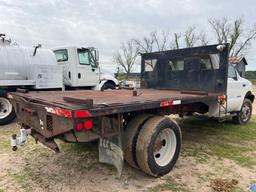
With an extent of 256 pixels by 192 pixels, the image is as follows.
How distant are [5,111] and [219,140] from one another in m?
5.83

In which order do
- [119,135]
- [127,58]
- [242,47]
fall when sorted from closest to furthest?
[119,135] → [242,47] → [127,58]

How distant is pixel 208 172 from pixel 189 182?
0.52 m

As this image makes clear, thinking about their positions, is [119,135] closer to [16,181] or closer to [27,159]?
[16,181]

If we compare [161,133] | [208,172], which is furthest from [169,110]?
[208,172]

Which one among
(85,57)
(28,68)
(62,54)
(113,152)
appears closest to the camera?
(113,152)

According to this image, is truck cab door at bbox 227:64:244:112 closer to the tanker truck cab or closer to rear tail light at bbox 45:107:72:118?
rear tail light at bbox 45:107:72:118

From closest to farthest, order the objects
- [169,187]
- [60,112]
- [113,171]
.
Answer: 1. [60,112]
2. [169,187]
3. [113,171]

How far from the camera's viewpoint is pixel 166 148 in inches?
160

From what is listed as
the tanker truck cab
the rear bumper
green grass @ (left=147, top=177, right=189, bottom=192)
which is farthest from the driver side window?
the tanker truck cab

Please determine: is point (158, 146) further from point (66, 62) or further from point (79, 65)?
point (66, 62)

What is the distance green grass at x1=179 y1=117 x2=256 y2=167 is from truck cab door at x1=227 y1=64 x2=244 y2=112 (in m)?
0.68

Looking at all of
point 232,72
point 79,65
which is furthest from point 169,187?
point 79,65

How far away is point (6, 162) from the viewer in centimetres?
439

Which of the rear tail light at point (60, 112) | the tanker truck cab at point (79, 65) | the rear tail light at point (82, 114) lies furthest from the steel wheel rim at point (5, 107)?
the rear tail light at point (82, 114)
